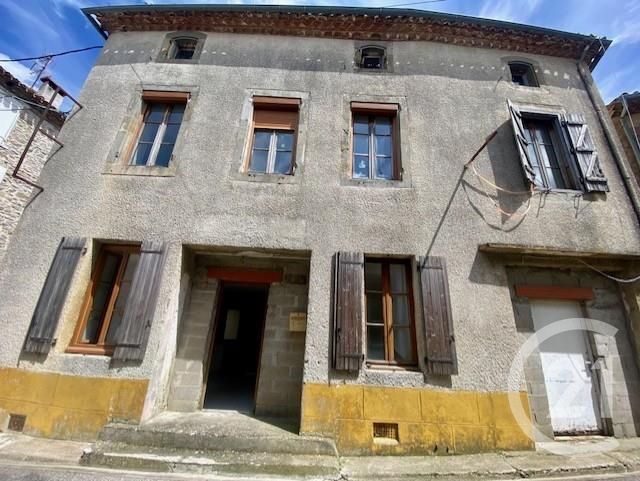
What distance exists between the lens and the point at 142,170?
521 centimetres

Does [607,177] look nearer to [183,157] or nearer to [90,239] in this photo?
[183,157]

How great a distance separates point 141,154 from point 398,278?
5.47 metres

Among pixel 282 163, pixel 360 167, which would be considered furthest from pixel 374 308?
pixel 282 163

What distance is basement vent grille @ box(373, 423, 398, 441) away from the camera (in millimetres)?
3885

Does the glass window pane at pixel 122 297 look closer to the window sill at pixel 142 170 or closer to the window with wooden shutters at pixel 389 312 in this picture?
the window sill at pixel 142 170

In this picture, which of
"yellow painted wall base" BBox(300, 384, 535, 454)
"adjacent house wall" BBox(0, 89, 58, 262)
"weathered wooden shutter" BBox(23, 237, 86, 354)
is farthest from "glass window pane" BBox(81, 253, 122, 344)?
"adjacent house wall" BBox(0, 89, 58, 262)

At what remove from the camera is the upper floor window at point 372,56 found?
6.73m

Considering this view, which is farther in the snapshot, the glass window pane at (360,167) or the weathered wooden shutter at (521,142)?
the glass window pane at (360,167)

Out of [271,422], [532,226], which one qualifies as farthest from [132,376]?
[532,226]

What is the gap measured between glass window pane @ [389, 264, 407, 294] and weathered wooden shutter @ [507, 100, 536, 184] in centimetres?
289

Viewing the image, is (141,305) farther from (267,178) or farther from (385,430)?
(385,430)

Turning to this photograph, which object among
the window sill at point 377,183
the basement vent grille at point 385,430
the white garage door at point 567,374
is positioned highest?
the window sill at point 377,183

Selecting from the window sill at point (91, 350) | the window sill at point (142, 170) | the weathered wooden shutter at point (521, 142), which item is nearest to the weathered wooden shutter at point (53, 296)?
the window sill at point (91, 350)

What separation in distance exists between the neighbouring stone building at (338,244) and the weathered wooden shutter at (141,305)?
0.02 meters
